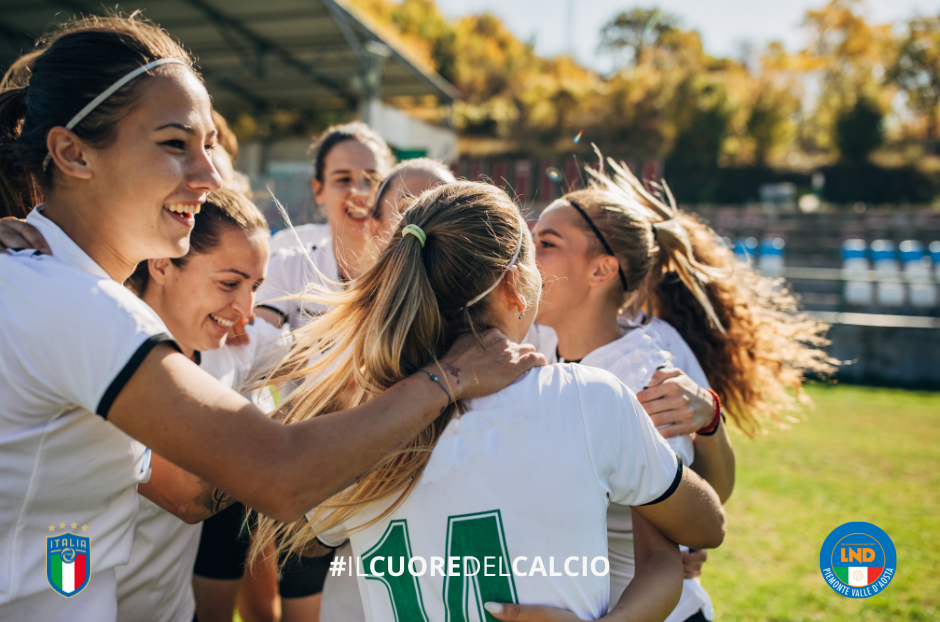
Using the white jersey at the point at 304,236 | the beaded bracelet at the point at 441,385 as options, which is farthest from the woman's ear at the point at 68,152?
the white jersey at the point at 304,236

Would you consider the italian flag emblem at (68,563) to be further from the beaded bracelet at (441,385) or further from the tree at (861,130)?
the tree at (861,130)

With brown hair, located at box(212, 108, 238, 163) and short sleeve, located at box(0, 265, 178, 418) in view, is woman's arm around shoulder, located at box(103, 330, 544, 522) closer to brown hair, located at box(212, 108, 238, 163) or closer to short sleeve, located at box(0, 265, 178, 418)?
short sleeve, located at box(0, 265, 178, 418)

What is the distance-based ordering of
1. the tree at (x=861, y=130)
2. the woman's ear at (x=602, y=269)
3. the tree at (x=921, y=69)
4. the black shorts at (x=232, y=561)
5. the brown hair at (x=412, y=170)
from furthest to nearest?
the tree at (x=921, y=69) < the tree at (x=861, y=130) < the brown hair at (x=412, y=170) < the black shorts at (x=232, y=561) < the woman's ear at (x=602, y=269)

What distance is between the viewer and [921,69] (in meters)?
30.9

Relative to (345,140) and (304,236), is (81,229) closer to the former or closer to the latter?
(304,236)

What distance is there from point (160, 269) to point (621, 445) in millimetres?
1853

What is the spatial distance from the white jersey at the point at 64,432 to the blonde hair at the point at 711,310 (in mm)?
2139

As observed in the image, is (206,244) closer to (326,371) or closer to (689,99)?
(326,371)

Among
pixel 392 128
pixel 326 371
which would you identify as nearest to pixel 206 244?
pixel 326 371

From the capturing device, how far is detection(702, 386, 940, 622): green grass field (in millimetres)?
3756

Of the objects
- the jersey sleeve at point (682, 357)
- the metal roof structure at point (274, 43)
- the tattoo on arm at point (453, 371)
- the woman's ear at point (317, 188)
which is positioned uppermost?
the metal roof structure at point (274, 43)

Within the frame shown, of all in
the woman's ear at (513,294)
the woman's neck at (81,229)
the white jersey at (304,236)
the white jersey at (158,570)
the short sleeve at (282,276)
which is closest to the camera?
the woman's neck at (81,229)

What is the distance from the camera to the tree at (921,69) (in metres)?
30.5

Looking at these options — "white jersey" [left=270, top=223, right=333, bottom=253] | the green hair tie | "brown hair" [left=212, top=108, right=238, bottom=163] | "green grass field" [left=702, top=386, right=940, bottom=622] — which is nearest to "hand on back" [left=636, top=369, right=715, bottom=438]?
the green hair tie
